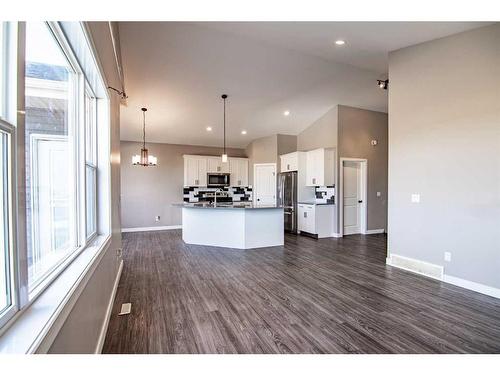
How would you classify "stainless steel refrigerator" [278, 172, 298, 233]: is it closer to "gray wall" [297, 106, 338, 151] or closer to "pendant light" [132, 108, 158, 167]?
"gray wall" [297, 106, 338, 151]

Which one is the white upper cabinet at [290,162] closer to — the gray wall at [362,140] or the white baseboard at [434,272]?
the gray wall at [362,140]

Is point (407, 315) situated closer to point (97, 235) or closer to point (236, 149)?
point (97, 235)

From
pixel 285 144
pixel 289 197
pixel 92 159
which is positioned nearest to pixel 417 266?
pixel 289 197

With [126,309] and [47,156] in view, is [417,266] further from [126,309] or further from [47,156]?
[47,156]

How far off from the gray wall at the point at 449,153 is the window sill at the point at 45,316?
4.10m

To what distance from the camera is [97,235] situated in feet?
8.69

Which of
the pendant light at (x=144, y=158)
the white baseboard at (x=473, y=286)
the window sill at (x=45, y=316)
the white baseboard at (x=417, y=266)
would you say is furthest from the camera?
the pendant light at (x=144, y=158)

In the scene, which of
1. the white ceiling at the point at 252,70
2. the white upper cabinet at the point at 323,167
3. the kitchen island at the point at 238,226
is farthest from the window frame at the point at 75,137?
the white upper cabinet at the point at 323,167

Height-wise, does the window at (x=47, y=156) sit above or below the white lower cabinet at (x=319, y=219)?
above

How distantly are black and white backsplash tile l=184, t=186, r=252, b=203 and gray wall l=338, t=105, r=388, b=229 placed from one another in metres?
3.60

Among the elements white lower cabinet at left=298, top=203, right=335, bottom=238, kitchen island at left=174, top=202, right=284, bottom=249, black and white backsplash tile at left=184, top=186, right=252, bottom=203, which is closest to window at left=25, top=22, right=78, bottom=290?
kitchen island at left=174, top=202, right=284, bottom=249

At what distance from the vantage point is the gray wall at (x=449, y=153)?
300 centimetres

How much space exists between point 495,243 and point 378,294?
149 cm
